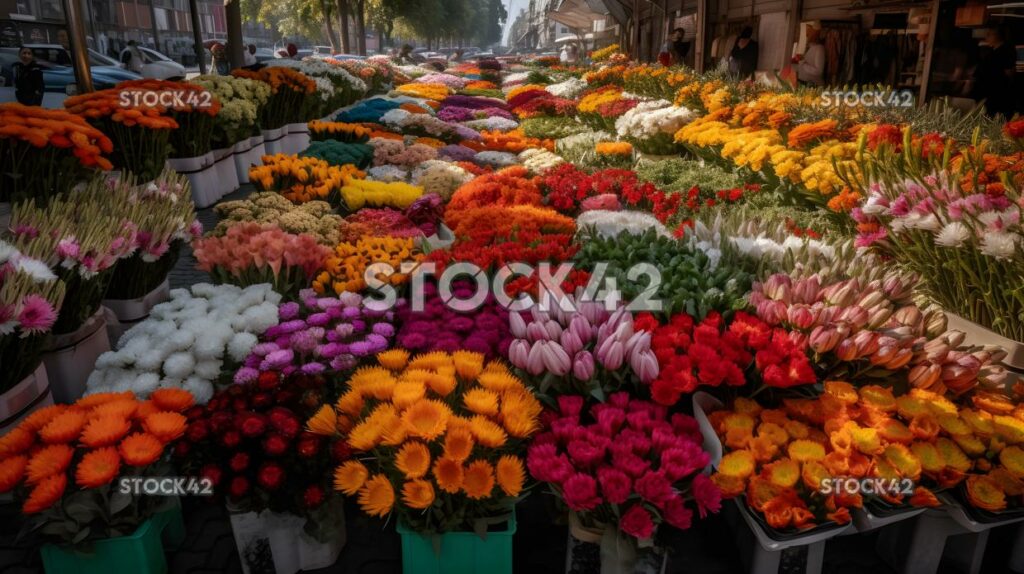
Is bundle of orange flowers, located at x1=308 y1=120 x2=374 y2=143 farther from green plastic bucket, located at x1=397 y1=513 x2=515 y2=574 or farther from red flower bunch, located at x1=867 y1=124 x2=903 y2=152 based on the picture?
green plastic bucket, located at x1=397 y1=513 x2=515 y2=574

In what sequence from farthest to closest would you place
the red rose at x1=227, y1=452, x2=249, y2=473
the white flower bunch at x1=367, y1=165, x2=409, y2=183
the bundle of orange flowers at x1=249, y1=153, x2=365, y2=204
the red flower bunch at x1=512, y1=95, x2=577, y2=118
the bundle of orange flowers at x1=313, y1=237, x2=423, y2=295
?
1. the red flower bunch at x1=512, y1=95, x2=577, y2=118
2. the white flower bunch at x1=367, y1=165, x2=409, y2=183
3. the bundle of orange flowers at x1=249, y1=153, x2=365, y2=204
4. the bundle of orange flowers at x1=313, y1=237, x2=423, y2=295
5. the red rose at x1=227, y1=452, x2=249, y2=473

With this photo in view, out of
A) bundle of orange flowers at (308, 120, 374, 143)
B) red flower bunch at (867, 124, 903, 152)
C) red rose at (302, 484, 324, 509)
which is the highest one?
red flower bunch at (867, 124, 903, 152)

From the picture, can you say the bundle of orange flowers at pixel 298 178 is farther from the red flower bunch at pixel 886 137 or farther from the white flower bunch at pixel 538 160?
the red flower bunch at pixel 886 137

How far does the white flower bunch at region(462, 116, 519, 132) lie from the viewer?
36.8 ft

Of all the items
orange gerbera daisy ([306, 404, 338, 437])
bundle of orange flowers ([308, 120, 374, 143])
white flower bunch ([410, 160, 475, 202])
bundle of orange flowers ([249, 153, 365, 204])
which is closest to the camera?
orange gerbera daisy ([306, 404, 338, 437])

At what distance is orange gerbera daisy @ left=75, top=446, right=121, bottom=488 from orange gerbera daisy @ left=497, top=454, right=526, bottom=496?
1226mm

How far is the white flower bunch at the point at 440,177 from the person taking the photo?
5.70 meters

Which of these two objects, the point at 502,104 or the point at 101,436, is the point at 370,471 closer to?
the point at 101,436

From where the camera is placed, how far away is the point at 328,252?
3.79 metres

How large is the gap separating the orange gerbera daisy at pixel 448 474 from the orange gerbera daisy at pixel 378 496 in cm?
16

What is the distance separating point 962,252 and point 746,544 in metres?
1.65

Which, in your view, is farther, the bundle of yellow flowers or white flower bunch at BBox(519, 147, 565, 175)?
white flower bunch at BBox(519, 147, 565, 175)

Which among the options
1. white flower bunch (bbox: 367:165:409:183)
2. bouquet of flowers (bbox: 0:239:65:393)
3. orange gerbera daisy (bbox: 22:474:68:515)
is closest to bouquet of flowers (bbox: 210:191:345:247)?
white flower bunch (bbox: 367:165:409:183)

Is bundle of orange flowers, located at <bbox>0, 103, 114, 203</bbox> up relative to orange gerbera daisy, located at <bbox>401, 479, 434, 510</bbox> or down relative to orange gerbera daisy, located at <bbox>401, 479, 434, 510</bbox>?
up
